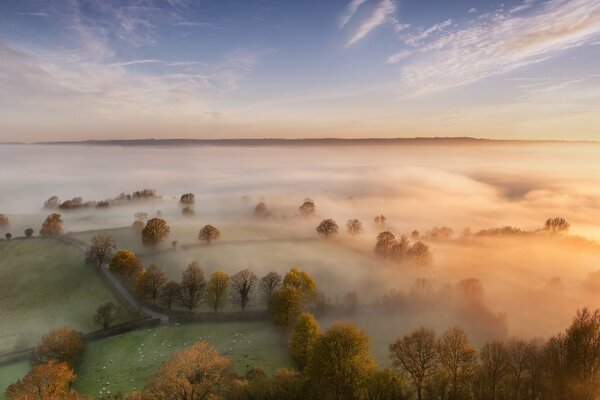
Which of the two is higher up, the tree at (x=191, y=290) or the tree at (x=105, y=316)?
the tree at (x=191, y=290)

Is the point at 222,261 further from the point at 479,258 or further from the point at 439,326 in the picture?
the point at 479,258

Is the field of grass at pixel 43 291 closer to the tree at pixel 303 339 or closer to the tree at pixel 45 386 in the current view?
the tree at pixel 45 386

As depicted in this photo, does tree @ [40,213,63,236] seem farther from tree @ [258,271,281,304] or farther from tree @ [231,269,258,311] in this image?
tree @ [258,271,281,304]

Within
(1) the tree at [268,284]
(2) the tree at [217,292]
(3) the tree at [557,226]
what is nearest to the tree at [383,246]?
(1) the tree at [268,284]

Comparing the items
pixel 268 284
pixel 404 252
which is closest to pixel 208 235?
pixel 268 284

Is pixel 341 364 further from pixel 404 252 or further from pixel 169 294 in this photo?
pixel 404 252
